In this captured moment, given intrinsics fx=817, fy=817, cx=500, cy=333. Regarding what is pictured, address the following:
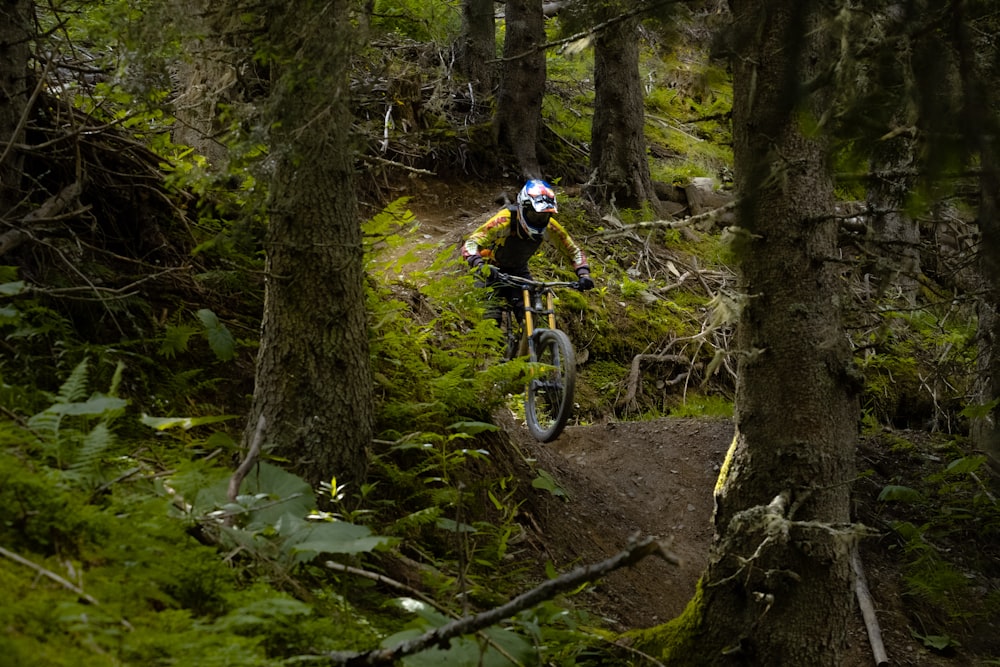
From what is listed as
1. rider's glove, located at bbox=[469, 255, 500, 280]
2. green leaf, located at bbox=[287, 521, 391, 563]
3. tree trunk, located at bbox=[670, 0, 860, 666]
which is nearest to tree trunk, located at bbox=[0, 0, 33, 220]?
green leaf, located at bbox=[287, 521, 391, 563]

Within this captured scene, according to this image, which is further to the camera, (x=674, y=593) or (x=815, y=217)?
(x=674, y=593)

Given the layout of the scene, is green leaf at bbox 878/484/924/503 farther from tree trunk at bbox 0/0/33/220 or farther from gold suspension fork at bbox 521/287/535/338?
tree trunk at bbox 0/0/33/220

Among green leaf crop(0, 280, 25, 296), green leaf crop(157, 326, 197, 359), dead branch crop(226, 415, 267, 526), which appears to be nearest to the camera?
dead branch crop(226, 415, 267, 526)

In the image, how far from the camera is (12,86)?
4.12 m

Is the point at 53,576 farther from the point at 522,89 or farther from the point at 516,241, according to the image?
the point at 522,89

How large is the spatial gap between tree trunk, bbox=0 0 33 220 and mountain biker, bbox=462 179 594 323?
Answer: 403 cm

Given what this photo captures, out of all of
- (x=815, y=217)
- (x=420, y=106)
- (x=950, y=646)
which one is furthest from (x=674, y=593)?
(x=420, y=106)

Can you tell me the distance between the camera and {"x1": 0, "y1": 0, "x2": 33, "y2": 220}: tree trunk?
13.4ft

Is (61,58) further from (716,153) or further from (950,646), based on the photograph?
(716,153)

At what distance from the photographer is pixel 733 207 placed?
363 cm

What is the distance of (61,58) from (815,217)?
173 inches

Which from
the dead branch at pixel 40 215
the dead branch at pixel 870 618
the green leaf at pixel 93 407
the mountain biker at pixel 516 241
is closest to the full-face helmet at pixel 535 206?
the mountain biker at pixel 516 241

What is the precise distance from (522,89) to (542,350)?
7.72m

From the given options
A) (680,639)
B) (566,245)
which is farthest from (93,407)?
(566,245)
